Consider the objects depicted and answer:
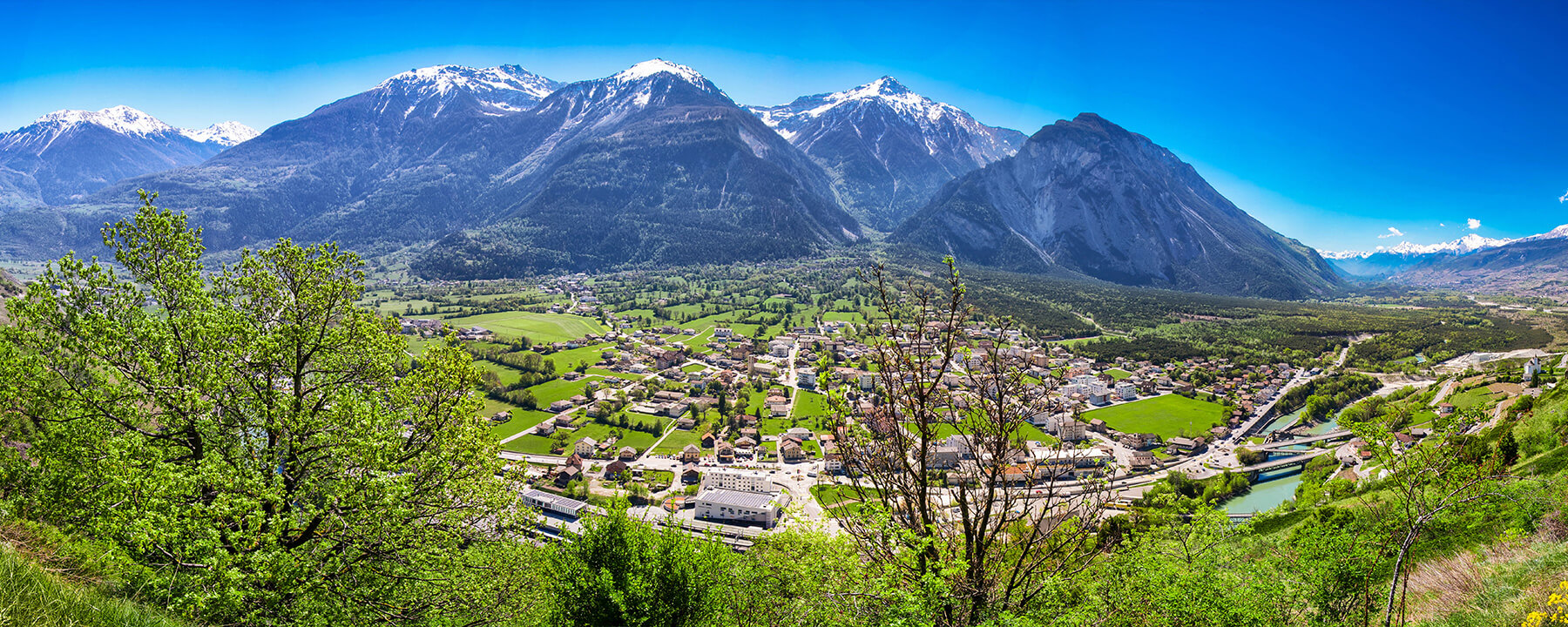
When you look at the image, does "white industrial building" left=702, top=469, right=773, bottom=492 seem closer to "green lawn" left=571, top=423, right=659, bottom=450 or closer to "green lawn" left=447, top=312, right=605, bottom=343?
"green lawn" left=571, top=423, right=659, bottom=450

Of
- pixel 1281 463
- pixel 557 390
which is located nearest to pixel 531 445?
pixel 557 390

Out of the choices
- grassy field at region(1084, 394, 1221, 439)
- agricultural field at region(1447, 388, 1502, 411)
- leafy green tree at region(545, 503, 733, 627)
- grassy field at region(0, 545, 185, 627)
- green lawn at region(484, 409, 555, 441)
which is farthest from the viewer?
grassy field at region(1084, 394, 1221, 439)

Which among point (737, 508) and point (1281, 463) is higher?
point (1281, 463)

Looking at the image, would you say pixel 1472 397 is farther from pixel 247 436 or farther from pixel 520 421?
pixel 520 421

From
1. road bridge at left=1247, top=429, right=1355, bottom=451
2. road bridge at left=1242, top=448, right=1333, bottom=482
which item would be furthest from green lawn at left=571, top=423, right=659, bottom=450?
road bridge at left=1247, top=429, right=1355, bottom=451

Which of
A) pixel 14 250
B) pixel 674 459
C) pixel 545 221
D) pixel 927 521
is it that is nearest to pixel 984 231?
pixel 545 221

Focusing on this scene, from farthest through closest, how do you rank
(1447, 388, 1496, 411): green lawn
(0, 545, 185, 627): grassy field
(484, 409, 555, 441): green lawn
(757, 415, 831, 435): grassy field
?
(757, 415, 831, 435): grassy field, (484, 409, 555, 441): green lawn, (1447, 388, 1496, 411): green lawn, (0, 545, 185, 627): grassy field
